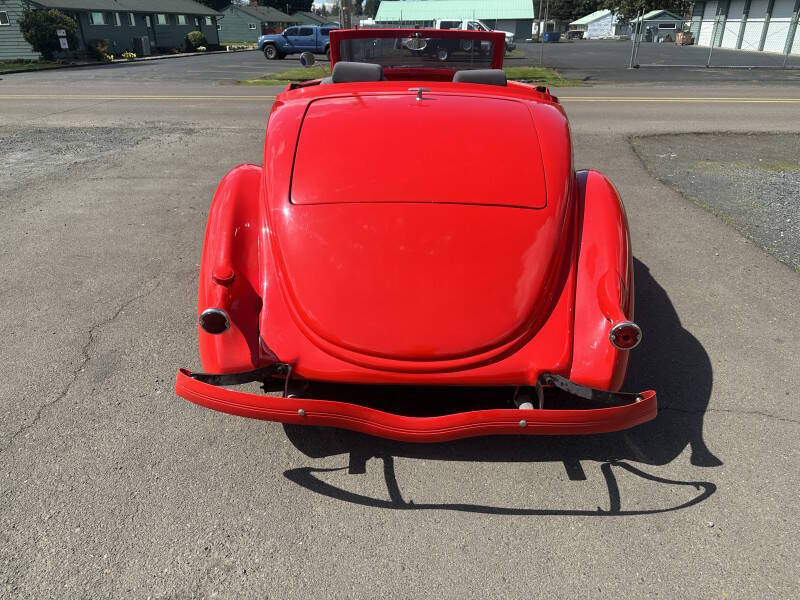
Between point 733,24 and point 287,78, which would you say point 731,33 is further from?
point 287,78

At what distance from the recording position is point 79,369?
3.29 m

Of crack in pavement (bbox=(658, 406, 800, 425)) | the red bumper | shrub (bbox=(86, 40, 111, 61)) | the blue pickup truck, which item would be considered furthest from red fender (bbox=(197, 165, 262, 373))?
shrub (bbox=(86, 40, 111, 61))

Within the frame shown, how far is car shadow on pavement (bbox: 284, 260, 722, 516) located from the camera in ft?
7.95

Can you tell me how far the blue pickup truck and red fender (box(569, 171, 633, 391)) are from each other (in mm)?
29112

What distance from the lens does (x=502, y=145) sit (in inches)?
121

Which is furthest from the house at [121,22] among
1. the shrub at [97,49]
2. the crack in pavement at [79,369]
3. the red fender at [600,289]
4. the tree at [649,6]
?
the tree at [649,6]

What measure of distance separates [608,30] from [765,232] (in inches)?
3034

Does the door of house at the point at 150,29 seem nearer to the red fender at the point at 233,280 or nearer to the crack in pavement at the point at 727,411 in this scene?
the red fender at the point at 233,280

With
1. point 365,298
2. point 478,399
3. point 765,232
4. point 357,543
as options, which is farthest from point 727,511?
point 765,232

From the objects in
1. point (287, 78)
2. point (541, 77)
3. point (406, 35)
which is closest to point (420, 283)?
point (406, 35)

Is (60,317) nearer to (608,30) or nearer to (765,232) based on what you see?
(765,232)

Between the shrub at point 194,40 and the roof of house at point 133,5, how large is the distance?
2.00 meters

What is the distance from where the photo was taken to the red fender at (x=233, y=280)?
2.48 meters

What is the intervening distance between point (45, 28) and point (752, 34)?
147ft
